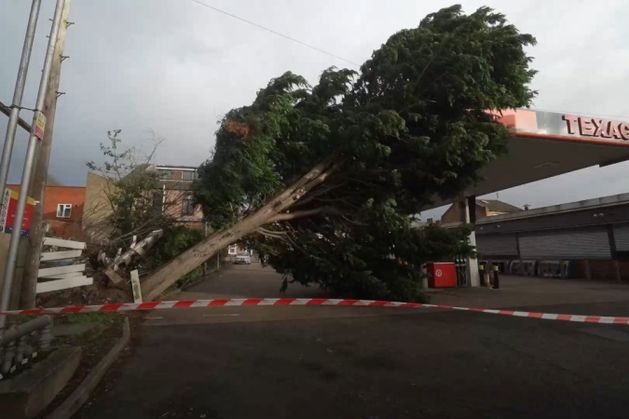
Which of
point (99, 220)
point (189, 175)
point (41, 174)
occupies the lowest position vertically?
point (41, 174)

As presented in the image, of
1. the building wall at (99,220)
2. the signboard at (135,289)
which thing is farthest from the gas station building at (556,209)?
the building wall at (99,220)

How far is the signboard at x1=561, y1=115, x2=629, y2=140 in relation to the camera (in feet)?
49.0

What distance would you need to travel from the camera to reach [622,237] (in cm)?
2239

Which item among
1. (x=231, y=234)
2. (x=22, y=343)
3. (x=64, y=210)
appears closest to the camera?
(x=22, y=343)

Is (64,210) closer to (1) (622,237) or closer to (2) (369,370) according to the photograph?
(2) (369,370)

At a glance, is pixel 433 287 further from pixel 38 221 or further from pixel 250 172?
pixel 38 221

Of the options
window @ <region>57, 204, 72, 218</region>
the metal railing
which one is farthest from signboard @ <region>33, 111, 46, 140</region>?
window @ <region>57, 204, 72, 218</region>

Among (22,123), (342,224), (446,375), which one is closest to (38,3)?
(22,123)

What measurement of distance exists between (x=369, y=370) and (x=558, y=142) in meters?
13.3

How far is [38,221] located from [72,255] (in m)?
3.78

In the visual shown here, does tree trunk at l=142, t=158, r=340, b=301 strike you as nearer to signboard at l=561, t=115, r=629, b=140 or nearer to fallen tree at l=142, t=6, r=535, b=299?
fallen tree at l=142, t=6, r=535, b=299

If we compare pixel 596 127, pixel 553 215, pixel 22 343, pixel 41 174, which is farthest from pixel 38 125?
pixel 553 215

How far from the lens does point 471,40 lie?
11.0 meters

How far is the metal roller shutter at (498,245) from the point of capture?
30312mm
